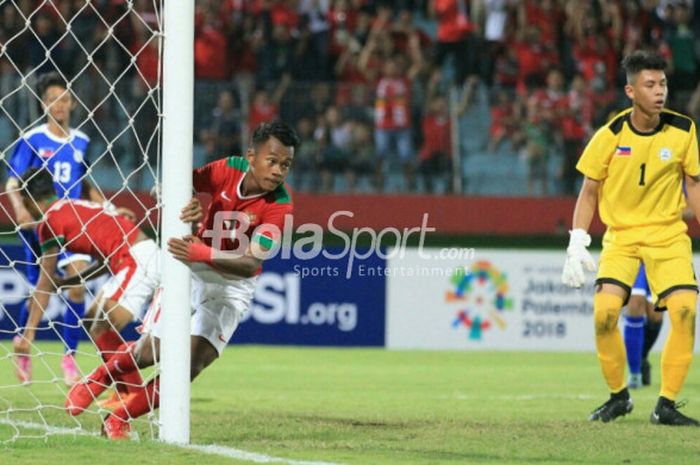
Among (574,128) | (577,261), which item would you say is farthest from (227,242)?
(574,128)

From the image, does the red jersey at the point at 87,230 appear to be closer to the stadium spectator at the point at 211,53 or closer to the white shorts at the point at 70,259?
the white shorts at the point at 70,259

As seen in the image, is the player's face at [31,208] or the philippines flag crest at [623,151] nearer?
the philippines flag crest at [623,151]

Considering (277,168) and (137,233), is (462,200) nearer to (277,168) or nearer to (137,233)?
(137,233)

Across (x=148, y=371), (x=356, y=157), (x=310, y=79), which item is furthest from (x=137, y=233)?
(x=310, y=79)

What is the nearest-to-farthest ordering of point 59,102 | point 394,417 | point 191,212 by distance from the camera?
1. point 191,212
2. point 394,417
3. point 59,102

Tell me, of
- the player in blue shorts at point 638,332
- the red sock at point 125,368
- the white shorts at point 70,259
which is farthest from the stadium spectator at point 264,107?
the red sock at point 125,368

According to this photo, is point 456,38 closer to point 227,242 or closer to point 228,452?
point 227,242

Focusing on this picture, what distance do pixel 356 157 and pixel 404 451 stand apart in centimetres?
992

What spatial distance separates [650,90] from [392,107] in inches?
343

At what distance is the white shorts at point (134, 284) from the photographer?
28.8 feet

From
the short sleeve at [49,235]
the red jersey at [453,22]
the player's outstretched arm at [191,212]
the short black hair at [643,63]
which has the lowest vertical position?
the short sleeve at [49,235]

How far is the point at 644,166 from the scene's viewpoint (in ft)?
26.9

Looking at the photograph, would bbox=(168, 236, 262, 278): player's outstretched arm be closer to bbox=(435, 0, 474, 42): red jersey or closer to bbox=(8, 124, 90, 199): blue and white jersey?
bbox=(8, 124, 90, 199): blue and white jersey

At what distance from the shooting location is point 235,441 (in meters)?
6.93
